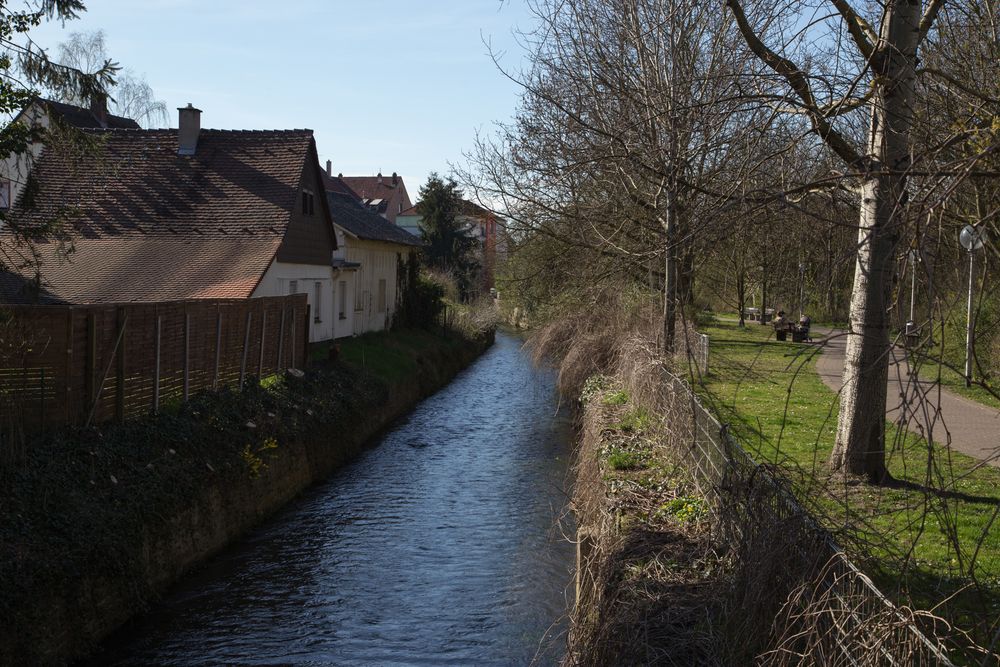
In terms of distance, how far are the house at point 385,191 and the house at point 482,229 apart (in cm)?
129

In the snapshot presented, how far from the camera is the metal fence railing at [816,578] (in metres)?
3.85

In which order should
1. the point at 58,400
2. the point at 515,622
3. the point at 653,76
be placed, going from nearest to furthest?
the point at 515,622 < the point at 58,400 < the point at 653,76

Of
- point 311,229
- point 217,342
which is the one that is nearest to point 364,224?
point 311,229

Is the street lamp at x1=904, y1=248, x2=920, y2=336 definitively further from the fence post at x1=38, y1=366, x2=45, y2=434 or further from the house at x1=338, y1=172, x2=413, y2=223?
the house at x1=338, y1=172, x2=413, y2=223

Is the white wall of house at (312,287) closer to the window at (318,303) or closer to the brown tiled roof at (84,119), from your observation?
the window at (318,303)

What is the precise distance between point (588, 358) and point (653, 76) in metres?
6.69

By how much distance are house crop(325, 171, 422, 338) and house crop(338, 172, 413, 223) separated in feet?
176

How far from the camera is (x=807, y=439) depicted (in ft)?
41.5

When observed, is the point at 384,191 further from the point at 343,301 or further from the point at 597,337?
the point at 597,337

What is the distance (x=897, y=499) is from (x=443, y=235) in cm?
5236

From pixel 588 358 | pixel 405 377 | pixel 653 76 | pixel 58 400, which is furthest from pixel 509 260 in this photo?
pixel 58 400

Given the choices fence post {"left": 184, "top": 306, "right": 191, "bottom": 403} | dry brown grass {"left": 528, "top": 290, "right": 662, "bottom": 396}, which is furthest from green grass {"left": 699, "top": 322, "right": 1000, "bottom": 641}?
fence post {"left": 184, "top": 306, "right": 191, "bottom": 403}

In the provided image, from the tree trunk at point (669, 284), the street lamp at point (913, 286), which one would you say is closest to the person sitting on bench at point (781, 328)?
the tree trunk at point (669, 284)

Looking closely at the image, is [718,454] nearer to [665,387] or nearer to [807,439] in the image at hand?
[665,387]
